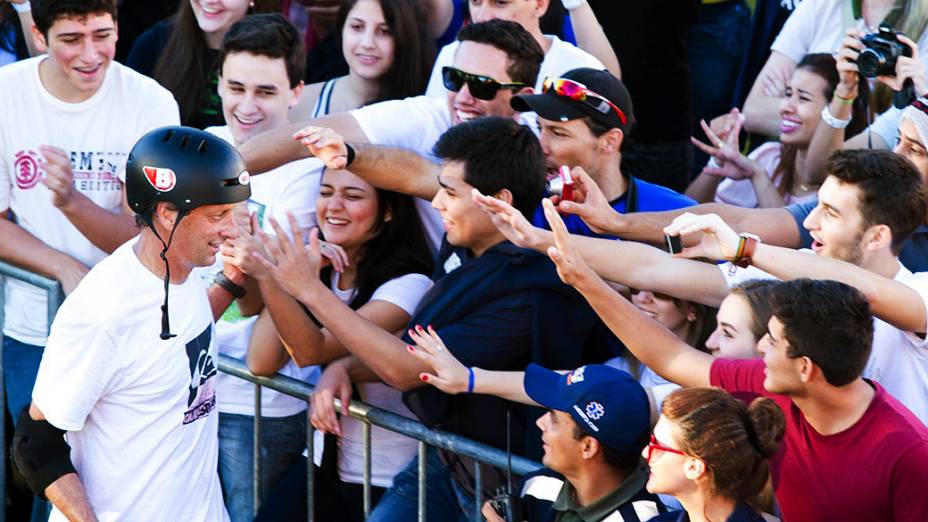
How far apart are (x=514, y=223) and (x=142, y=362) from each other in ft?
3.98

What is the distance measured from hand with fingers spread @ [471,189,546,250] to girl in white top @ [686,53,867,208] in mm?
1717

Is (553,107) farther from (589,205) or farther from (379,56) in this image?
(379,56)

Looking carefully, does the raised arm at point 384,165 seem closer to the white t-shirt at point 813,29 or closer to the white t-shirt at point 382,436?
the white t-shirt at point 382,436

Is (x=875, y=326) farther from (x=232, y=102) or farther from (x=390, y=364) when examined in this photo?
(x=232, y=102)

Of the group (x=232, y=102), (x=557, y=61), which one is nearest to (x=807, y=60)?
(x=557, y=61)

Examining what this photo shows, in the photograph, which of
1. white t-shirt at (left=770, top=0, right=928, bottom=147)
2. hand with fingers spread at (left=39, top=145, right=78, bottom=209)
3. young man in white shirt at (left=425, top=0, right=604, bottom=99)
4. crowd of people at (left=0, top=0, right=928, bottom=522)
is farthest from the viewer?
white t-shirt at (left=770, top=0, right=928, bottom=147)

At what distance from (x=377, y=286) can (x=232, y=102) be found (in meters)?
1.14

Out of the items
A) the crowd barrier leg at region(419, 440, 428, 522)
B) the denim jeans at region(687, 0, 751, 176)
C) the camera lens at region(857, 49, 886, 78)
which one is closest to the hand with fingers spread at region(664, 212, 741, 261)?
the crowd barrier leg at region(419, 440, 428, 522)

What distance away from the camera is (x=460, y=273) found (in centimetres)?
462

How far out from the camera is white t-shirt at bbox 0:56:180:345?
18.4ft

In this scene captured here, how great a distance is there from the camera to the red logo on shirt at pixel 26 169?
5590mm

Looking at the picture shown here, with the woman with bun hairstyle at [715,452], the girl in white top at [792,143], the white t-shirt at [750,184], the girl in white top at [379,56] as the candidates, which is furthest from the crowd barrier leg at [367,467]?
the white t-shirt at [750,184]

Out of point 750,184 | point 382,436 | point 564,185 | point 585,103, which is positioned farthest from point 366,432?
point 750,184

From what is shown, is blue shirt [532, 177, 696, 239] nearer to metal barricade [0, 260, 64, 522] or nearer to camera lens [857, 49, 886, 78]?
camera lens [857, 49, 886, 78]
